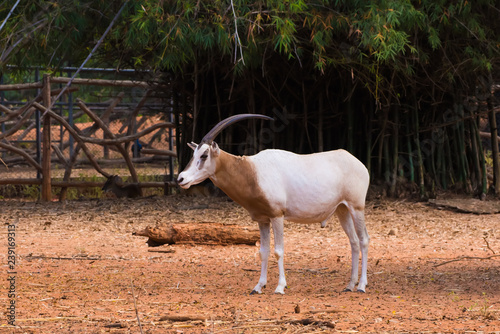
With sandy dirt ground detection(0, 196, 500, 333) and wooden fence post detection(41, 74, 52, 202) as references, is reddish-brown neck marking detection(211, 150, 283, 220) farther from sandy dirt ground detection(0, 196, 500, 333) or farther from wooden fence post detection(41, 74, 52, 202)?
wooden fence post detection(41, 74, 52, 202)

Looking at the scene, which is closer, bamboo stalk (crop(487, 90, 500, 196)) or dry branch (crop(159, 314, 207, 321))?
dry branch (crop(159, 314, 207, 321))

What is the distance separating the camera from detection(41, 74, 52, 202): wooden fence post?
10625mm

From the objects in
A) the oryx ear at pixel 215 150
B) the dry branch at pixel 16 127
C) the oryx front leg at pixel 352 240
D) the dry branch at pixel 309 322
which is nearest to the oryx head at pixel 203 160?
the oryx ear at pixel 215 150

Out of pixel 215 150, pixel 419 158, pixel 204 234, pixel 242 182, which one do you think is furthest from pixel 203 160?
pixel 419 158

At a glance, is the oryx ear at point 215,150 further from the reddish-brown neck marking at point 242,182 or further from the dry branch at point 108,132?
the dry branch at point 108,132

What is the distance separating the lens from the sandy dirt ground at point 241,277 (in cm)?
420

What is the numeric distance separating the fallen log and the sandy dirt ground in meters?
0.08

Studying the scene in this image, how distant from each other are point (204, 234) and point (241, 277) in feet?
4.52

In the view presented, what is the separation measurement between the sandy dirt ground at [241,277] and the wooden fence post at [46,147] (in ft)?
4.57

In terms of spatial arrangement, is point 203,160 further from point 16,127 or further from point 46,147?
point 16,127

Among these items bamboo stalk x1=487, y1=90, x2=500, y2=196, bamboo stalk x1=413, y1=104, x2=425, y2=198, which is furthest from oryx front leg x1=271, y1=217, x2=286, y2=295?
bamboo stalk x1=487, y1=90, x2=500, y2=196

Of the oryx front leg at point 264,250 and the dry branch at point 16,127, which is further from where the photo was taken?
the dry branch at point 16,127

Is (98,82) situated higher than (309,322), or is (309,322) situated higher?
(98,82)

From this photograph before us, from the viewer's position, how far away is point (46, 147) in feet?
35.3
